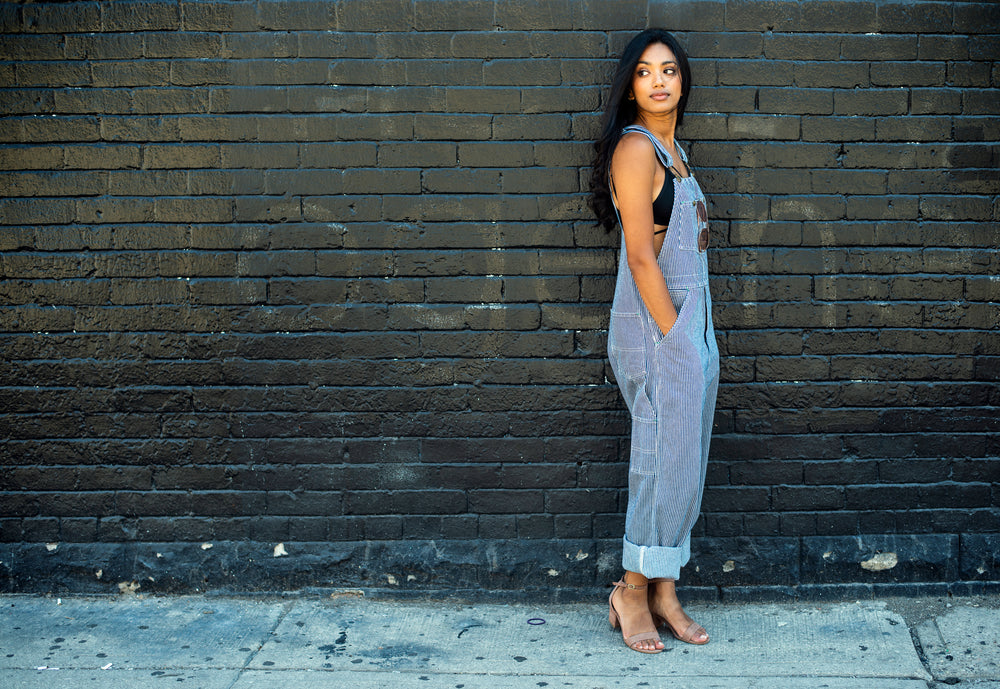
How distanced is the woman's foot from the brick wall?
1.15 feet

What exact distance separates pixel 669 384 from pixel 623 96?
1110 millimetres

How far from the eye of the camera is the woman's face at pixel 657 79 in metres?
3.54

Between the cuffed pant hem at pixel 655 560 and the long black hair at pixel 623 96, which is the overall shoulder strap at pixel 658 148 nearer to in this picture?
the long black hair at pixel 623 96

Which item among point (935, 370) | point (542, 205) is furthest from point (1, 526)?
point (935, 370)

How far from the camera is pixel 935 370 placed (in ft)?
13.2

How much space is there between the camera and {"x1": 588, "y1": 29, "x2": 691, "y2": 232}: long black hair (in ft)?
11.6

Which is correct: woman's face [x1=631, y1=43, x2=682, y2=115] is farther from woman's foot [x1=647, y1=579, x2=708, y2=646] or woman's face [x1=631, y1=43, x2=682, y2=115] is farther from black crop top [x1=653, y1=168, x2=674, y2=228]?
woman's foot [x1=647, y1=579, x2=708, y2=646]

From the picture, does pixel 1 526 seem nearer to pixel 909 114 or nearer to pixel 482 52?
pixel 482 52

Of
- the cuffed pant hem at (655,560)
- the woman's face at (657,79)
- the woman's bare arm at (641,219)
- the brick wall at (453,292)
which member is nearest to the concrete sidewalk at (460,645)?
the brick wall at (453,292)

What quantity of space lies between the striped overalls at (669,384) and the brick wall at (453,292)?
1.38 ft

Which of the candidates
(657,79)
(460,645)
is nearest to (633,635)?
(460,645)

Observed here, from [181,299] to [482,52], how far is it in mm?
1642

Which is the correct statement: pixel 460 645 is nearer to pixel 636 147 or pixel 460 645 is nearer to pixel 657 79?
pixel 636 147

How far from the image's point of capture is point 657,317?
3465mm
